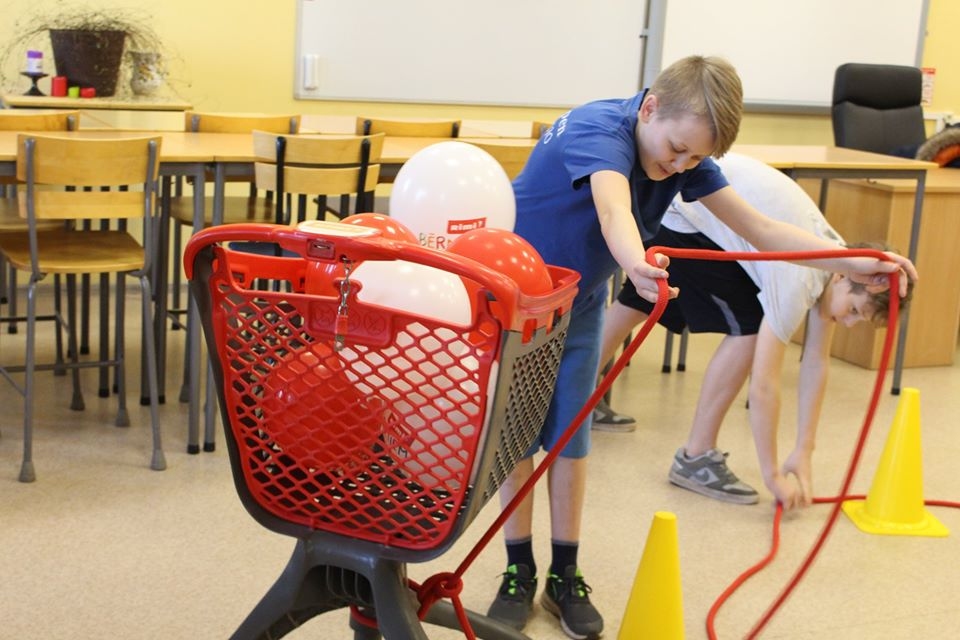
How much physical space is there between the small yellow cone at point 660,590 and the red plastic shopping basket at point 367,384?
814 millimetres

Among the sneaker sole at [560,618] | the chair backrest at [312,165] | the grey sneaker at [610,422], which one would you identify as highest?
the chair backrest at [312,165]

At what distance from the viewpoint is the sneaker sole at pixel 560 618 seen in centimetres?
233

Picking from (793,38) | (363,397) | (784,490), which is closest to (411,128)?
(784,490)

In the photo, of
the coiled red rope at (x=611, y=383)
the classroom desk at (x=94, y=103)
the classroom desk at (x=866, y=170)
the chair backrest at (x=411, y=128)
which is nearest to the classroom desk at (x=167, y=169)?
the chair backrest at (x=411, y=128)

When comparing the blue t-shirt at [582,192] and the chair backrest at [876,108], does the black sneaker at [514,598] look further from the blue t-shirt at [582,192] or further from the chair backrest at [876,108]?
the chair backrest at [876,108]

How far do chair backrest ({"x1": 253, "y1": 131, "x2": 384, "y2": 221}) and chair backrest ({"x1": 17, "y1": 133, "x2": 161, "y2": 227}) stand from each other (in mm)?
321

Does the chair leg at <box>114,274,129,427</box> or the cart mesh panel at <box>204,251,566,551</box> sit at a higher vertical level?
the cart mesh panel at <box>204,251,566,551</box>

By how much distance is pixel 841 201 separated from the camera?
15.7 feet

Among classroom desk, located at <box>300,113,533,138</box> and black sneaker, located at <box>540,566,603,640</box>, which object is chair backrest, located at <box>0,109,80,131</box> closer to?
classroom desk, located at <box>300,113,533,138</box>

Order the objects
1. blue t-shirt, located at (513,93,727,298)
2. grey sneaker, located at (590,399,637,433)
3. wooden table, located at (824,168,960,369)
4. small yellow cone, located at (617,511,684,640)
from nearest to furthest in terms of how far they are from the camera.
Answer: blue t-shirt, located at (513,93,727,298) < small yellow cone, located at (617,511,684,640) < grey sneaker, located at (590,399,637,433) < wooden table, located at (824,168,960,369)

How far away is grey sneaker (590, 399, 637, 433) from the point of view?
370 cm

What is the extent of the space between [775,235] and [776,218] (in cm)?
94

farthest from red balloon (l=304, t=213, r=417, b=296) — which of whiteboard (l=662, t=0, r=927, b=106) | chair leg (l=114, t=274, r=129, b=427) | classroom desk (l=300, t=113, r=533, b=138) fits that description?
whiteboard (l=662, t=0, r=927, b=106)

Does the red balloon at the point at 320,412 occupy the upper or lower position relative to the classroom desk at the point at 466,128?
lower
